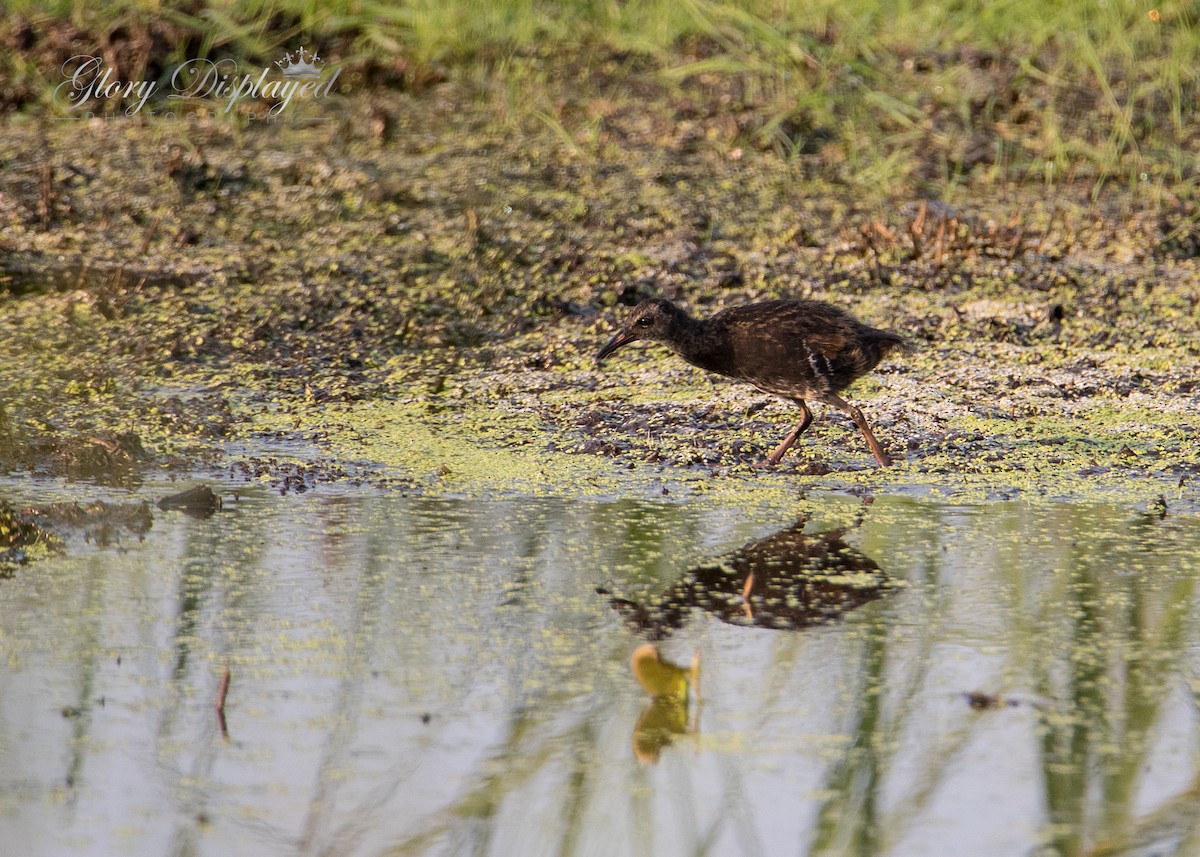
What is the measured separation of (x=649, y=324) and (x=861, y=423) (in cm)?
102

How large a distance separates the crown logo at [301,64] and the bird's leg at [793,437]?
4.31 metres

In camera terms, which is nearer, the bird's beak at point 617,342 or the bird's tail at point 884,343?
the bird's tail at point 884,343

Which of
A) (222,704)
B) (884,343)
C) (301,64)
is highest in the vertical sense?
(301,64)

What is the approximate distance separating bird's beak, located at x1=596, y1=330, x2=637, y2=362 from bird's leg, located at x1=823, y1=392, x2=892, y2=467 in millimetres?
917

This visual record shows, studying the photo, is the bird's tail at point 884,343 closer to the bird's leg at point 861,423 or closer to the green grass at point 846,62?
the bird's leg at point 861,423

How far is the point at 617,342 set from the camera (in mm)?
6508

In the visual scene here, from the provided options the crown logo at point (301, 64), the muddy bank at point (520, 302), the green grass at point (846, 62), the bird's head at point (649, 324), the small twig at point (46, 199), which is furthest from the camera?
the crown logo at point (301, 64)

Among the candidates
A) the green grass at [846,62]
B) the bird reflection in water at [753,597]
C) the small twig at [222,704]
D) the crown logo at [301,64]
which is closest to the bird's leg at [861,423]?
the bird reflection in water at [753,597]

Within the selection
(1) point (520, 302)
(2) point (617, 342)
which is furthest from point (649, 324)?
(1) point (520, 302)

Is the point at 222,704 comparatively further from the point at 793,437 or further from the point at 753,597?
the point at 793,437

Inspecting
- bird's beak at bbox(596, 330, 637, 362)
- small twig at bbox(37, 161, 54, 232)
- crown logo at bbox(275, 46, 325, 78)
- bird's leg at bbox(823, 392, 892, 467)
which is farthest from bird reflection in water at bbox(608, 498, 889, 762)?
crown logo at bbox(275, 46, 325, 78)

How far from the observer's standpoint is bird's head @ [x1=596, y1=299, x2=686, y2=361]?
6297 millimetres

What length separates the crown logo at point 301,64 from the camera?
9273mm

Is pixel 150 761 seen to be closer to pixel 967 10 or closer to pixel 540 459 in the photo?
pixel 540 459
